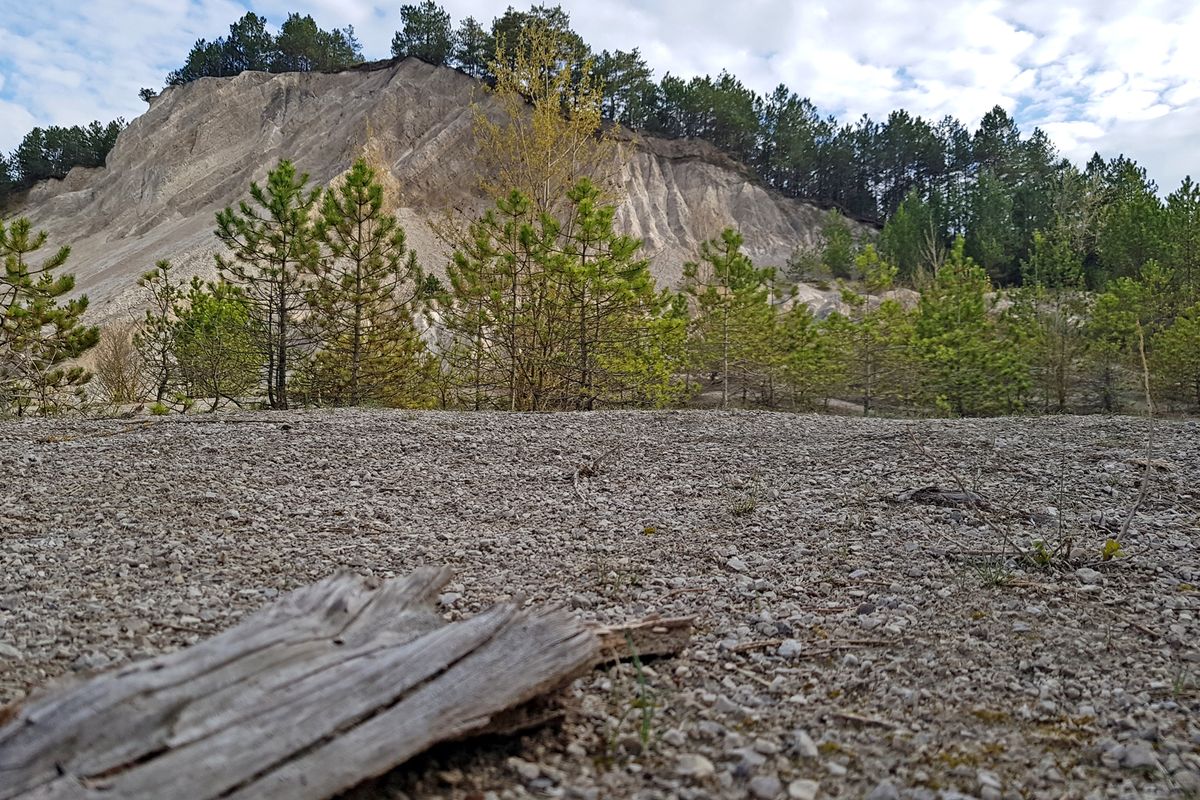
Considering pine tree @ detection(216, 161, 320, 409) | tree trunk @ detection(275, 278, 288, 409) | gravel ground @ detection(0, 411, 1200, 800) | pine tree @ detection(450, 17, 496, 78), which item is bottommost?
gravel ground @ detection(0, 411, 1200, 800)

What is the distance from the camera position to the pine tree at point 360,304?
11.7 meters

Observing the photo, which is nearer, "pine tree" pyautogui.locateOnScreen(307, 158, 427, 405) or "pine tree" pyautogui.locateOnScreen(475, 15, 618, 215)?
"pine tree" pyautogui.locateOnScreen(307, 158, 427, 405)

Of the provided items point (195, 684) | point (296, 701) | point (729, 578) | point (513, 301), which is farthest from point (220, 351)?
point (296, 701)

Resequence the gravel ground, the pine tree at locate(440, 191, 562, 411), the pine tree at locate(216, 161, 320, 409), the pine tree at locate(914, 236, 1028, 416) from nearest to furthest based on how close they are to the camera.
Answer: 1. the gravel ground
2. the pine tree at locate(216, 161, 320, 409)
3. the pine tree at locate(440, 191, 562, 411)
4. the pine tree at locate(914, 236, 1028, 416)

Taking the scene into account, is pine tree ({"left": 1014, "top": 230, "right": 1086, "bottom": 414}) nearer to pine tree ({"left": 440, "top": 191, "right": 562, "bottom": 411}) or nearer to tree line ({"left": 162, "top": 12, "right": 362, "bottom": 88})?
pine tree ({"left": 440, "top": 191, "right": 562, "bottom": 411})

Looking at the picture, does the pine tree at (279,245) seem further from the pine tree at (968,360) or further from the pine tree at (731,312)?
the pine tree at (968,360)

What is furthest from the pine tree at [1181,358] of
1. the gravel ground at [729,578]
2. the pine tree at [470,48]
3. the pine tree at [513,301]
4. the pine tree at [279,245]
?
the pine tree at [470,48]

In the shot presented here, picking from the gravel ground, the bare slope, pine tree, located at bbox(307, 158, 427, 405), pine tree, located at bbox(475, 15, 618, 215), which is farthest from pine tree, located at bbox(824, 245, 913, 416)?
the bare slope

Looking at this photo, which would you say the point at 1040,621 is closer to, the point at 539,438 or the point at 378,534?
the point at 378,534

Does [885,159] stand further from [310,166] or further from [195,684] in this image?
[195,684]

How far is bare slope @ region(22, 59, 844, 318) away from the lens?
30156mm

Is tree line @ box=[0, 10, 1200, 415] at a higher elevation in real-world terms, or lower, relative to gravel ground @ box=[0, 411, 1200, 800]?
higher

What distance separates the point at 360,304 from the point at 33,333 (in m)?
4.94

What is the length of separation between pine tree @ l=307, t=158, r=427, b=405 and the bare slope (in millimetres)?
15022
